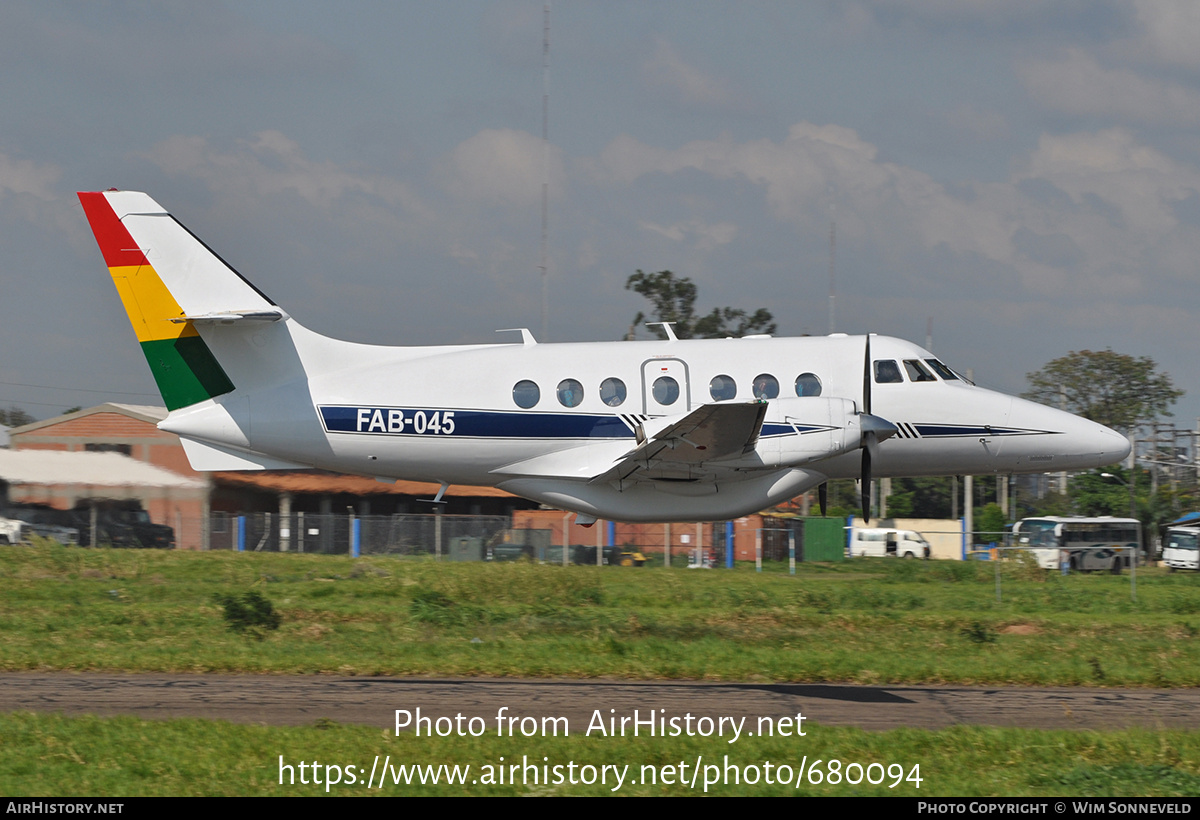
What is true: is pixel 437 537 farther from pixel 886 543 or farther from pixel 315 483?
pixel 886 543

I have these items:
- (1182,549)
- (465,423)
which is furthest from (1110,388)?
(465,423)

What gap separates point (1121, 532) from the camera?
42031 mm

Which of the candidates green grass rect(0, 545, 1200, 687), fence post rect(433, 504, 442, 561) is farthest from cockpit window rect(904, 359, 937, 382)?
fence post rect(433, 504, 442, 561)

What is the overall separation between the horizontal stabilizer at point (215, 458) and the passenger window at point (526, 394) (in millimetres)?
3653

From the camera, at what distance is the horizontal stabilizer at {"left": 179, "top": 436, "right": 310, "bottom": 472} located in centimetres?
1585

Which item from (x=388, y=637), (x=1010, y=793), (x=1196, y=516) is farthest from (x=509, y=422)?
(x=1196, y=516)

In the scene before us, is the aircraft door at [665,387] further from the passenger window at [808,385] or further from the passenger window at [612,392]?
the passenger window at [808,385]

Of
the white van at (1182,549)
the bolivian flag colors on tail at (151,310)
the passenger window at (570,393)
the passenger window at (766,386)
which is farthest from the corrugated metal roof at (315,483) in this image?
the white van at (1182,549)

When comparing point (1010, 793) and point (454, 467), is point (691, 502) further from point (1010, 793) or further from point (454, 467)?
point (1010, 793)

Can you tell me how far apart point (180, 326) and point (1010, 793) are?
1257 centimetres

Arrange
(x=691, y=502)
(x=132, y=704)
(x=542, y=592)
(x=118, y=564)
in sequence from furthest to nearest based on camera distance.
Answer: (x=118, y=564) → (x=542, y=592) → (x=691, y=502) → (x=132, y=704)

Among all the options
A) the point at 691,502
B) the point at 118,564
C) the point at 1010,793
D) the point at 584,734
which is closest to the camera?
the point at 1010,793

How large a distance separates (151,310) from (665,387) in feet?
25.0

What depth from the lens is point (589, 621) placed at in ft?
62.6
